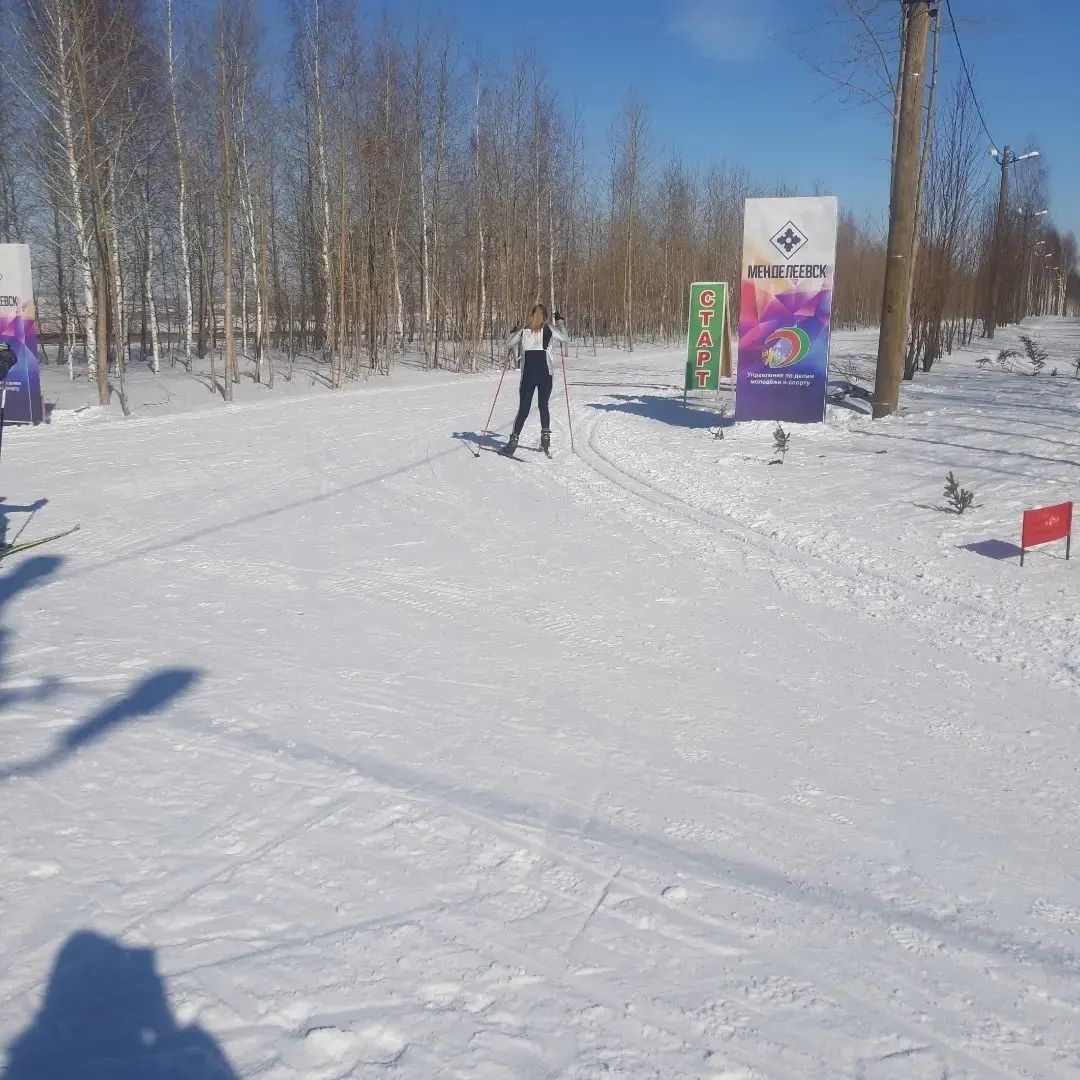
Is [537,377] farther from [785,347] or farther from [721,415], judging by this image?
[721,415]

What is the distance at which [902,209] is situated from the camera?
1259 centimetres

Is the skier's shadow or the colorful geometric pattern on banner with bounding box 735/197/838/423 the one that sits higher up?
the colorful geometric pattern on banner with bounding box 735/197/838/423

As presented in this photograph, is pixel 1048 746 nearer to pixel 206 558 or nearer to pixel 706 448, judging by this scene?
pixel 206 558

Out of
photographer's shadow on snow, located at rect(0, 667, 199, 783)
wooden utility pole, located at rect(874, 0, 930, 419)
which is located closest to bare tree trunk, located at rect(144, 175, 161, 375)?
wooden utility pole, located at rect(874, 0, 930, 419)

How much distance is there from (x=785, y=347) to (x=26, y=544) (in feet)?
30.3

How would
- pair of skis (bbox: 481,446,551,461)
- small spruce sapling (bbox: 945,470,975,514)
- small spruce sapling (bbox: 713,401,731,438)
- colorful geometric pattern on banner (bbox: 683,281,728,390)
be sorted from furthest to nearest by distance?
1. colorful geometric pattern on banner (bbox: 683,281,728,390)
2. small spruce sapling (bbox: 713,401,731,438)
3. pair of skis (bbox: 481,446,551,461)
4. small spruce sapling (bbox: 945,470,975,514)

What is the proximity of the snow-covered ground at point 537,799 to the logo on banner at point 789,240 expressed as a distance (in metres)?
5.20

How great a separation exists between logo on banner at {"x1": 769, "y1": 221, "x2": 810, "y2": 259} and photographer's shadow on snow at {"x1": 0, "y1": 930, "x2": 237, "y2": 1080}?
1125 centimetres

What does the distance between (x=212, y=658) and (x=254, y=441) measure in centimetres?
780

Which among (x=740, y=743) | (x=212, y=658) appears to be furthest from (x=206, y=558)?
(x=740, y=743)

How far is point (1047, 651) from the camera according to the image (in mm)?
5047

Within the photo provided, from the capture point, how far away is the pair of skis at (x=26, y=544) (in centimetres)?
668

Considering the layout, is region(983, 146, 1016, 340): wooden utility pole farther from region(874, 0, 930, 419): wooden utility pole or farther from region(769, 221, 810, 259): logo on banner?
region(769, 221, 810, 259): logo on banner

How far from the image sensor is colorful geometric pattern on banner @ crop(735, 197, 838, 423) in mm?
11523
